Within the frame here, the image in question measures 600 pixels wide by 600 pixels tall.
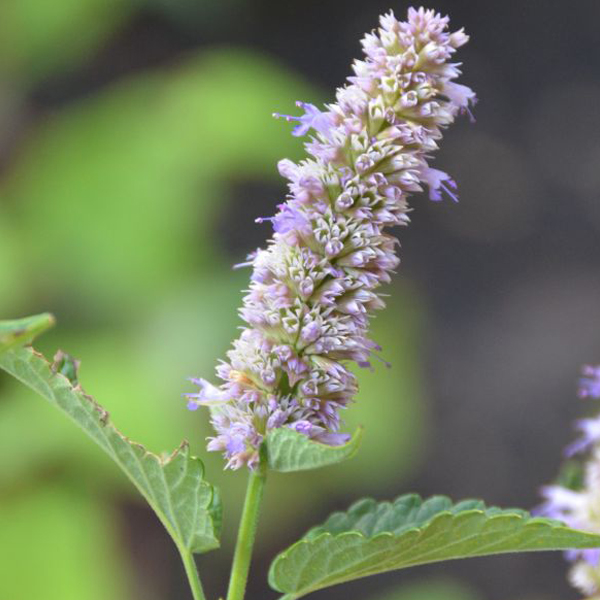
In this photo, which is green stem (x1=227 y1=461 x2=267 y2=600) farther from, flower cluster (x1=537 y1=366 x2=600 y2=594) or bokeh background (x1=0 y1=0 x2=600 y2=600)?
bokeh background (x1=0 y1=0 x2=600 y2=600)

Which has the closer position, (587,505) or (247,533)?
(247,533)

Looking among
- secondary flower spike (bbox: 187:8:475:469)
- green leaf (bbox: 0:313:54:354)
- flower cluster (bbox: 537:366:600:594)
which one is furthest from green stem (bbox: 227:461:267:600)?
flower cluster (bbox: 537:366:600:594)

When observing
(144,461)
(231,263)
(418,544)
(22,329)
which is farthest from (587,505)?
(231,263)

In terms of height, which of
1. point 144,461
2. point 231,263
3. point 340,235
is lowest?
point 144,461

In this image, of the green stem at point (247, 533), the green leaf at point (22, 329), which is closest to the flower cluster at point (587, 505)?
the green stem at point (247, 533)

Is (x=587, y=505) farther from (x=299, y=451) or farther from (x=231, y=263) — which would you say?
(x=231, y=263)

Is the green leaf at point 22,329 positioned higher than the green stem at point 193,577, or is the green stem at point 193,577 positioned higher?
the green leaf at point 22,329

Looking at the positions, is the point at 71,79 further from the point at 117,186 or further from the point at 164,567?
the point at 164,567

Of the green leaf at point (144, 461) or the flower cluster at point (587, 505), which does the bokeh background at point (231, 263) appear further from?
the green leaf at point (144, 461)
